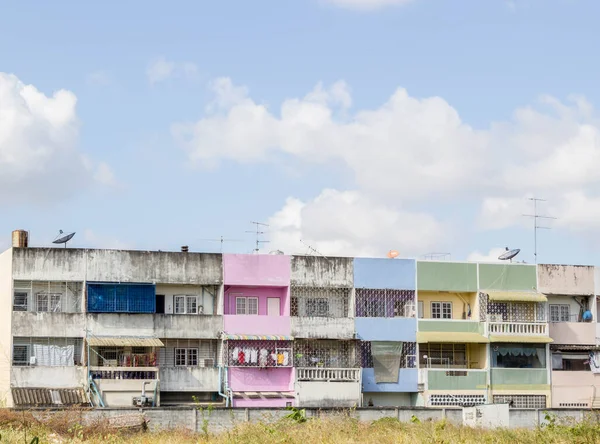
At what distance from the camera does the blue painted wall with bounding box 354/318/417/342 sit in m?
44.2

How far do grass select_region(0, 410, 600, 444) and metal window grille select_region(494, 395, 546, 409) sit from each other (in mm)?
14154

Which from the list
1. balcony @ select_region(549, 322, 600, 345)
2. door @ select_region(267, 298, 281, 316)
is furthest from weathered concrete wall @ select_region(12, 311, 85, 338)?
balcony @ select_region(549, 322, 600, 345)

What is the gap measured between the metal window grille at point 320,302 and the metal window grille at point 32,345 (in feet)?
28.8

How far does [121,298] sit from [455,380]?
1415cm

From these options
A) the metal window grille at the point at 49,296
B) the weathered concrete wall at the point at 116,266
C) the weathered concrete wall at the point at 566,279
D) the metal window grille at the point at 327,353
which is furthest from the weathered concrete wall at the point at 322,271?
the metal window grille at the point at 49,296

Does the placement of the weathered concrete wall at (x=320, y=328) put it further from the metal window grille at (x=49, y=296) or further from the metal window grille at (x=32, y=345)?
the metal window grille at (x=49, y=296)

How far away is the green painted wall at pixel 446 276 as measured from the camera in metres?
45.2

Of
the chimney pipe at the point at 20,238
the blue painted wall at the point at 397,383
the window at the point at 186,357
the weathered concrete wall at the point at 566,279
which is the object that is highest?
the chimney pipe at the point at 20,238

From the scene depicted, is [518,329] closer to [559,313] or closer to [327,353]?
[559,313]

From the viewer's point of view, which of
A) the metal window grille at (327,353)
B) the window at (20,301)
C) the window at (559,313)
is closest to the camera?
the window at (20,301)

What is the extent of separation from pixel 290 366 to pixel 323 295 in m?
3.37

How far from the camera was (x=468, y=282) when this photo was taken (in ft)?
149

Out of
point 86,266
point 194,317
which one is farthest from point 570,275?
point 86,266

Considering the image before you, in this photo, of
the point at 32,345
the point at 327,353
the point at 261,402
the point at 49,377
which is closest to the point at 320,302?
the point at 327,353
